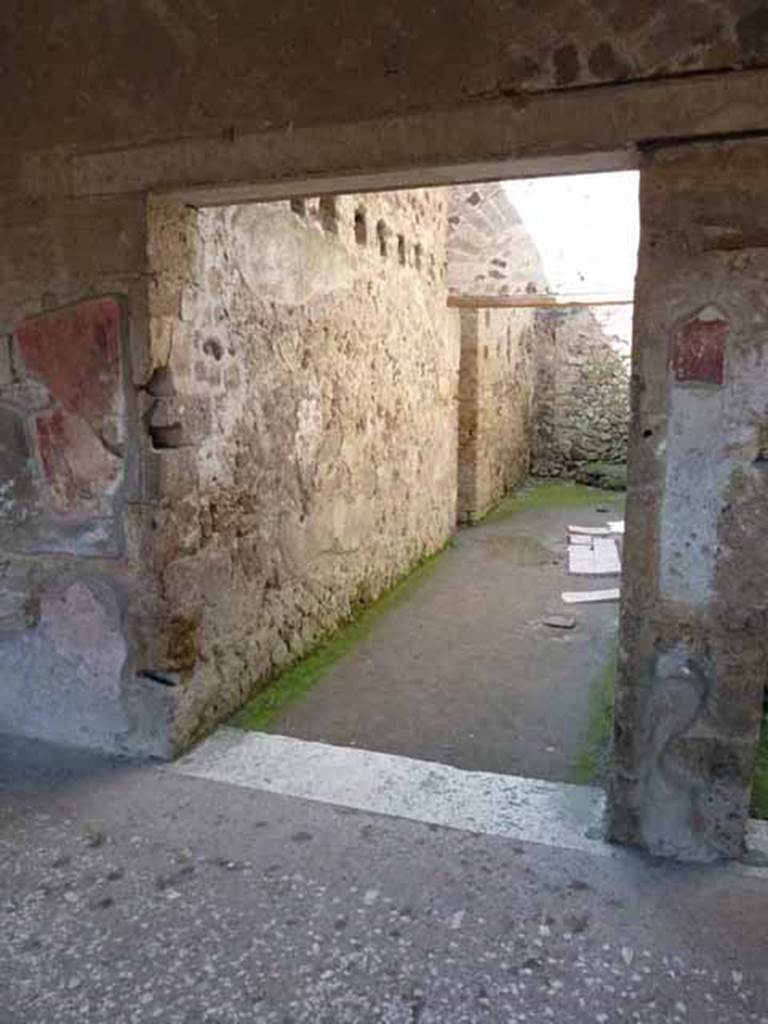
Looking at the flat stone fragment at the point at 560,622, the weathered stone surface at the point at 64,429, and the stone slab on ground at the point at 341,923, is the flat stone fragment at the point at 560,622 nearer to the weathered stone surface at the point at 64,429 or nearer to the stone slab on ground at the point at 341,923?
the stone slab on ground at the point at 341,923

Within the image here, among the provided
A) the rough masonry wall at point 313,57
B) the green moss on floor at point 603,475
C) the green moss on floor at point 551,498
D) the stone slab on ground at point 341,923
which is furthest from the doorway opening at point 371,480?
the green moss on floor at point 603,475

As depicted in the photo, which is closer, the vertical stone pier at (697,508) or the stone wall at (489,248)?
the vertical stone pier at (697,508)

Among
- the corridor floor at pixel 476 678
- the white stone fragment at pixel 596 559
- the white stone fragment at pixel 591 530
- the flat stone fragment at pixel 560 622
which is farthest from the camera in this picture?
the white stone fragment at pixel 591 530

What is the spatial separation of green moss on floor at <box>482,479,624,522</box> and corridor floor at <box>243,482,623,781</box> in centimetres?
267

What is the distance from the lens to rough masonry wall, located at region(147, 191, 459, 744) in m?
2.77

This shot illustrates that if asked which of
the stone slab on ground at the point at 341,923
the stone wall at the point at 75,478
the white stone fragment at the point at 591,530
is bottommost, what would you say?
the white stone fragment at the point at 591,530

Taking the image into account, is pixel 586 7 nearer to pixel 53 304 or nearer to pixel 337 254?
pixel 53 304

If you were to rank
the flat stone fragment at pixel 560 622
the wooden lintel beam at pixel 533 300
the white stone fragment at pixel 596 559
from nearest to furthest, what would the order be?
the flat stone fragment at pixel 560 622 → the wooden lintel beam at pixel 533 300 → the white stone fragment at pixel 596 559

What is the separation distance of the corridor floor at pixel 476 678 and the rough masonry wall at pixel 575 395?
18.1 feet

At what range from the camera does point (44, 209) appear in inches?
104

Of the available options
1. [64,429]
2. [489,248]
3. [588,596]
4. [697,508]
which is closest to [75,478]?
[64,429]

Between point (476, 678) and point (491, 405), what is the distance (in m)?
4.94

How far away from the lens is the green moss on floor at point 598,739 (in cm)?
284

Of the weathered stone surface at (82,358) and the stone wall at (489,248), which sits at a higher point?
the stone wall at (489,248)
